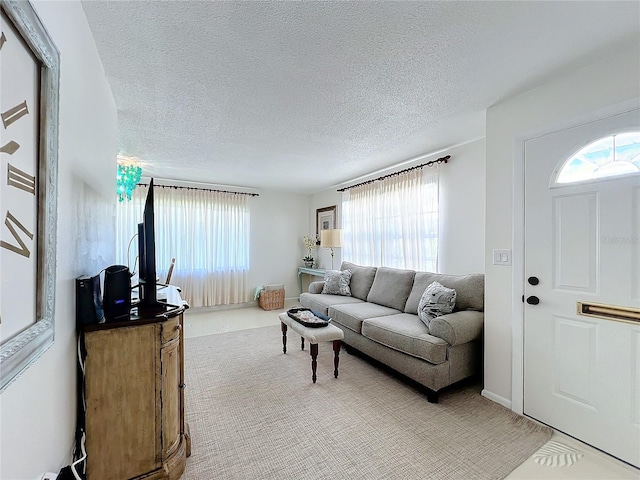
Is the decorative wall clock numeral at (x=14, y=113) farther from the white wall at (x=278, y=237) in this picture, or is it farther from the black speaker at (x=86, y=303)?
the white wall at (x=278, y=237)

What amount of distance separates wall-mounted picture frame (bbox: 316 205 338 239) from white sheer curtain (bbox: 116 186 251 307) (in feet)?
4.94

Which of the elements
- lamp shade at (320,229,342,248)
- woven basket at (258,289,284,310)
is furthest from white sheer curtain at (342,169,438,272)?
woven basket at (258,289,284,310)

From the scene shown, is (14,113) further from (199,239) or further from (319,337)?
(199,239)

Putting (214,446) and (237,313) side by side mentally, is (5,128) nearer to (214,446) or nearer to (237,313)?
(214,446)

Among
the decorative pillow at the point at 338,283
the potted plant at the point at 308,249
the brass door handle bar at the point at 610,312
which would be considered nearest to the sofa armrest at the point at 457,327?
the brass door handle bar at the point at 610,312

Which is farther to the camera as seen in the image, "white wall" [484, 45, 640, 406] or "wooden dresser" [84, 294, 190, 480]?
"white wall" [484, 45, 640, 406]

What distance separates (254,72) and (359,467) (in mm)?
2559

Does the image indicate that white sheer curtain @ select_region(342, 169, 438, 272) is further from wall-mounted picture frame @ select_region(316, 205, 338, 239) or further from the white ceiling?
the white ceiling

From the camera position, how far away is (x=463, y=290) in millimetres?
2906

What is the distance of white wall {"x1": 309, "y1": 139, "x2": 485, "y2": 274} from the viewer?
3.15 metres

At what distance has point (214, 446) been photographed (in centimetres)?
184

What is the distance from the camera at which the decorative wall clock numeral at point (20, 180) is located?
69 cm

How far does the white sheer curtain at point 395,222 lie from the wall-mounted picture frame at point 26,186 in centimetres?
359

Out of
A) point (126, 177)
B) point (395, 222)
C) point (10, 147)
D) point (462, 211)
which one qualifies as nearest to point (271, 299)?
point (395, 222)
